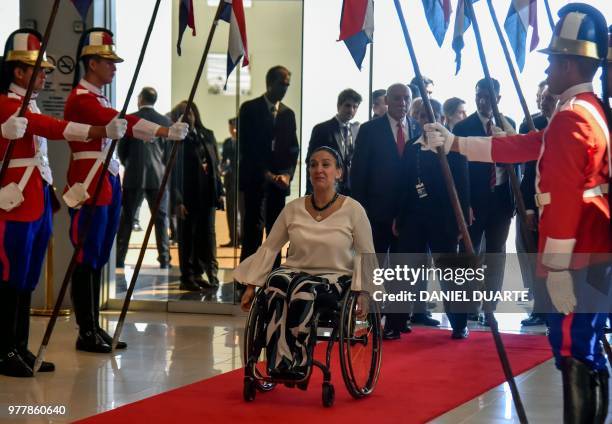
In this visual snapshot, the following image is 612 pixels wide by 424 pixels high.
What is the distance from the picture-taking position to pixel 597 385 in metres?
3.64

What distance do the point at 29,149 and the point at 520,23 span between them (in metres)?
2.57

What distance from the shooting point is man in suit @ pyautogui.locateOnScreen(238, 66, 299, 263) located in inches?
311

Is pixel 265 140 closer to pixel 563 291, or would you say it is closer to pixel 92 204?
pixel 92 204

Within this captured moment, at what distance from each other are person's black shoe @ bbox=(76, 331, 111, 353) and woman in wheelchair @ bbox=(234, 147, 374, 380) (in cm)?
148

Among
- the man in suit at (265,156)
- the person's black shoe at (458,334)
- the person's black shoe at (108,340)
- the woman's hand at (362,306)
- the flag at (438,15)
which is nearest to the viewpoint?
the woman's hand at (362,306)

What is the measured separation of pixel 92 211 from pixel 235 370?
1.09 m

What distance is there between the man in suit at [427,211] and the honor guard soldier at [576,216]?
3069 millimetres

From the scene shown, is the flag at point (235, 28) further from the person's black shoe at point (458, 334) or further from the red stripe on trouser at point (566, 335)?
the red stripe on trouser at point (566, 335)

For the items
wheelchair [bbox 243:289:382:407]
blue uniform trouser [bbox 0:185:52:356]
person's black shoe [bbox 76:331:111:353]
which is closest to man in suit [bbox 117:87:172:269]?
person's black shoe [bbox 76:331:111:353]

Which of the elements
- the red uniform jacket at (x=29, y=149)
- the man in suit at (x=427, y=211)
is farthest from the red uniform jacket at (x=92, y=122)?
the man in suit at (x=427, y=211)

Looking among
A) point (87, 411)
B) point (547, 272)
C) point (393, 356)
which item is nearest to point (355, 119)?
point (393, 356)

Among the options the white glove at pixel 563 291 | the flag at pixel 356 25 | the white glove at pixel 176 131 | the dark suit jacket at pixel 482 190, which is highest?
the flag at pixel 356 25

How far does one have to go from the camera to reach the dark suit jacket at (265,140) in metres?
7.90

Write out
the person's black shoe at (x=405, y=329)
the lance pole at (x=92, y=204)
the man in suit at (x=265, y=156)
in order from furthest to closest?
the man in suit at (x=265, y=156) < the person's black shoe at (x=405, y=329) < the lance pole at (x=92, y=204)
